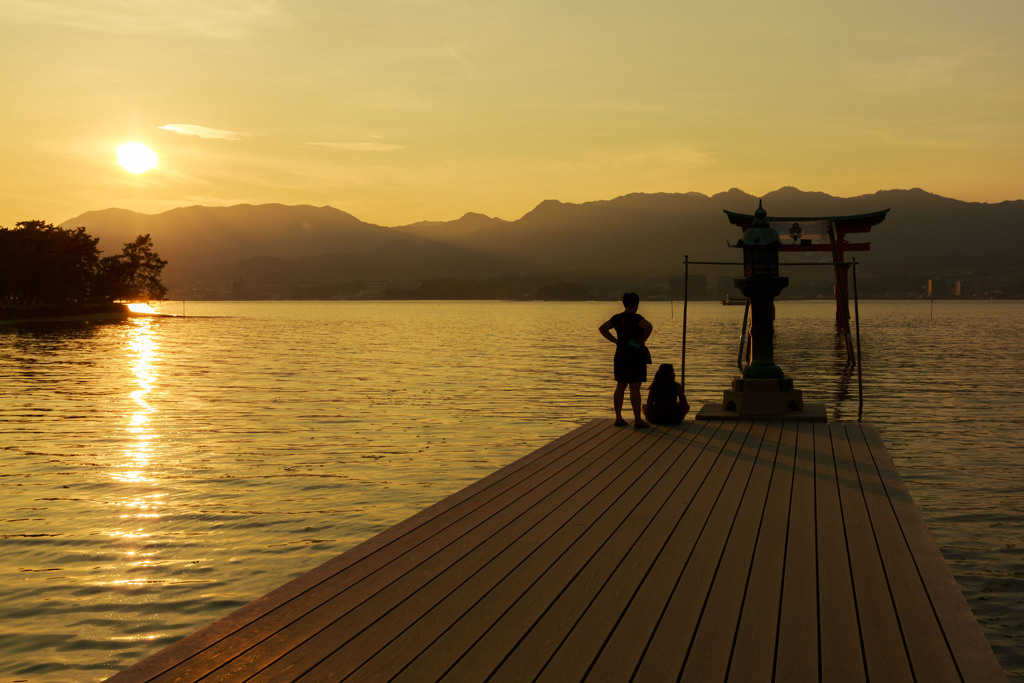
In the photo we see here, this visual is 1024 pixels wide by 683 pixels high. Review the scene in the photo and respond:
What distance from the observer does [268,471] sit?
14.8 m

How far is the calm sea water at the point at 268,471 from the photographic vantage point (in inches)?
317

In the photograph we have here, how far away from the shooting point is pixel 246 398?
88.2 feet

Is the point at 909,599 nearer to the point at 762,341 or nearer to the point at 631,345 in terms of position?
the point at 631,345

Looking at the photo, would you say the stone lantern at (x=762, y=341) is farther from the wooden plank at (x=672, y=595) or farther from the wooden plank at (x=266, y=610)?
the wooden plank at (x=266, y=610)

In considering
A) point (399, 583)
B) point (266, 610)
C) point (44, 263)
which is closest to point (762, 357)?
point (399, 583)

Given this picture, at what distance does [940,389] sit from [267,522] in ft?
84.4

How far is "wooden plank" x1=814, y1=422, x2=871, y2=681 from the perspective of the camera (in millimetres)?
4574

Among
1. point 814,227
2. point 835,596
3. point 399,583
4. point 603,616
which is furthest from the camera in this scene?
point 814,227

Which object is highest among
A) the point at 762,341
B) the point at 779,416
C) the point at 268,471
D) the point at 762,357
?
the point at 762,341

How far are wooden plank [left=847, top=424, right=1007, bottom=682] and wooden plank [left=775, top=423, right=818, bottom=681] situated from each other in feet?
2.30

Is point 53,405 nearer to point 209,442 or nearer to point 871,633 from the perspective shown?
point 209,442

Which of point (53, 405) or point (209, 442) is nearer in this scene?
point (209, 442)

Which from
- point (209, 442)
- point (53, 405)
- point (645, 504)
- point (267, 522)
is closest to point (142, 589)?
point (267, 522)

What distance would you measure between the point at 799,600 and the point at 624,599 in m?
1.08
